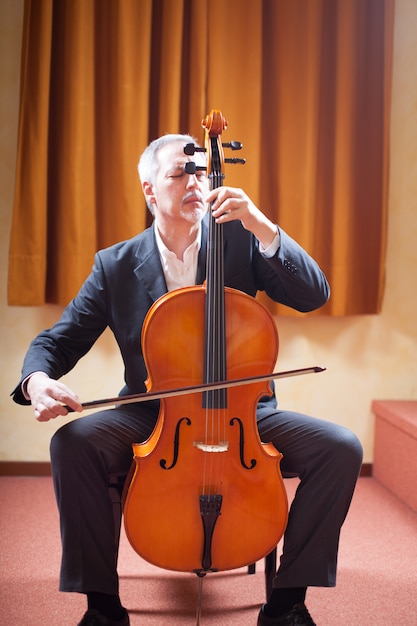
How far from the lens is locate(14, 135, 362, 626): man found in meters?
1.60

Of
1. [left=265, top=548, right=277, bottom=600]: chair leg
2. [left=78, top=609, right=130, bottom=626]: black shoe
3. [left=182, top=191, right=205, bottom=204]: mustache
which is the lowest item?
[left=78, top=609, right=130, bottom=626]: black shoe

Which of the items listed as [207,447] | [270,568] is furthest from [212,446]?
[270,568]

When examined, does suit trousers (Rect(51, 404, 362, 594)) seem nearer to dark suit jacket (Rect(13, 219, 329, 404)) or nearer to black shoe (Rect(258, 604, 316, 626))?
black shoe (Rect(258, 604, 316, 626))

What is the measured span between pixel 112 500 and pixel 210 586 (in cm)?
48

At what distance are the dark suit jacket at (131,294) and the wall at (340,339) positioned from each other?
46.8 inches

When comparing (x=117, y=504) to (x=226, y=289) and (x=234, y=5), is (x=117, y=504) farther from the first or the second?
(x=234, y=5)

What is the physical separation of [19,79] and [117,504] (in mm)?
1974

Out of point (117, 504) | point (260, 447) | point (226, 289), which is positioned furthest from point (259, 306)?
point (117, 504)

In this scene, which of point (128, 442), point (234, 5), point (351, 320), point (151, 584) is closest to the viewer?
point (128, 442)

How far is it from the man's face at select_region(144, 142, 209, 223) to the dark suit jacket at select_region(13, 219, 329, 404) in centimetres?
7

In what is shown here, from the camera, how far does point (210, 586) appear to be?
1.99 m

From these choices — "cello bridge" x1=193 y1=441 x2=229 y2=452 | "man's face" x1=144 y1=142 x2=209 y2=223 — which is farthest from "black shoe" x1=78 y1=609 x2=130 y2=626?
"man's face" x1=144 y1=142 x2=209 y2=223

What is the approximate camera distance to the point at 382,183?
119 inches

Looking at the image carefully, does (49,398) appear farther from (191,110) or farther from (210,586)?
(191,110)
